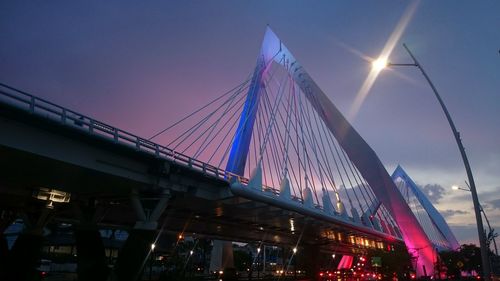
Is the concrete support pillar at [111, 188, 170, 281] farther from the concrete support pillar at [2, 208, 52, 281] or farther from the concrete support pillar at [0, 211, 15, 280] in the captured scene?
the concrete support pillar at [0, 211, 15, 280]

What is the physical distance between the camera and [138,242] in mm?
25672

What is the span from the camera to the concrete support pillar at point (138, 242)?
2470 centimetres

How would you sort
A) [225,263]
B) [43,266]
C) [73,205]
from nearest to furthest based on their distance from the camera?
[73,205] < [225,263] < [43,266]

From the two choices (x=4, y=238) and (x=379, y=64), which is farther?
(x=4, y=238)

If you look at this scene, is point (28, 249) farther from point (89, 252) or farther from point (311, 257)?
point (311, 257)

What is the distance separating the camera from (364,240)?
66.1 meters

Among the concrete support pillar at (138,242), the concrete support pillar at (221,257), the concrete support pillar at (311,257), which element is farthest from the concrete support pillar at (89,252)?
the concrete support pillar at (311,257)

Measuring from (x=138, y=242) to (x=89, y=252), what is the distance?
19.6 ft

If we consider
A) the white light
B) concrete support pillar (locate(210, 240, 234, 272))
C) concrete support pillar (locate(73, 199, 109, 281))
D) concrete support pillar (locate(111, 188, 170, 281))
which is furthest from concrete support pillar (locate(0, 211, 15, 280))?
the white light

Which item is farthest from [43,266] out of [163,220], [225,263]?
[163,220]

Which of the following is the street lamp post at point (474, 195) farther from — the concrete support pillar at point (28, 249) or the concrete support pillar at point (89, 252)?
the concrete support pillar at point (28, 249)

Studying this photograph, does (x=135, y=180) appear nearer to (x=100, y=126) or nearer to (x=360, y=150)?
(x=100, y=126)

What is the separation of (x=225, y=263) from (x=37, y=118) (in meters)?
37.9

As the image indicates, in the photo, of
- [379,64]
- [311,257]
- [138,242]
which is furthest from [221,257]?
[379,64]
